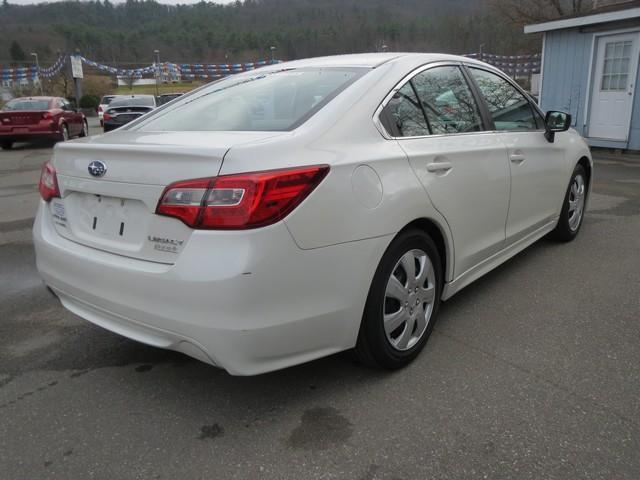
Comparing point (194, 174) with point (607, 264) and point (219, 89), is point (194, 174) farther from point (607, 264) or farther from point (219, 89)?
point (607, 264)

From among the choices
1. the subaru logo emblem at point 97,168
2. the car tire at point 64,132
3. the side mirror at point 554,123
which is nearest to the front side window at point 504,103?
the side mirror at point 554,123

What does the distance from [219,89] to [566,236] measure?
11.0ft

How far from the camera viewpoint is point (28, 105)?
15.5m

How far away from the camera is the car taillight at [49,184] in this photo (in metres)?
2.76

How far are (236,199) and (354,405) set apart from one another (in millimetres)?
1112

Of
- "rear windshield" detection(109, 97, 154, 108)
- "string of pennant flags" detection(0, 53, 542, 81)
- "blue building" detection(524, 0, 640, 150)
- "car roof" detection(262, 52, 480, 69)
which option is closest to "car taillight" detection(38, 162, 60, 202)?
"car roof" detection(262, 52, 480, 69)

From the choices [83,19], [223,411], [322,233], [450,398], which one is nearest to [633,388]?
[450,398]

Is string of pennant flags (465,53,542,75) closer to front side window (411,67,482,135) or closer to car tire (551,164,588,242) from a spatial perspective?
car tire (551,164,588,242)

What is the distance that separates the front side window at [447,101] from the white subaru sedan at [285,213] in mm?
13

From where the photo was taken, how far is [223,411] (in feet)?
8.25

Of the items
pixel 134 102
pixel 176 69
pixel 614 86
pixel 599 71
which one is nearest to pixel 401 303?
pixel 614 86

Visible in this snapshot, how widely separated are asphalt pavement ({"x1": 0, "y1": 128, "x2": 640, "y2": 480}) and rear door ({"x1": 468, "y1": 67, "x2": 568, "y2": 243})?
616 mm

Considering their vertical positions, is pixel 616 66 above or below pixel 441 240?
above

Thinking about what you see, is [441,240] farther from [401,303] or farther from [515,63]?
[515,63]
